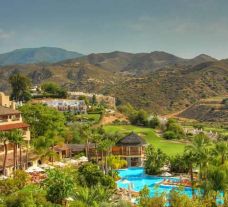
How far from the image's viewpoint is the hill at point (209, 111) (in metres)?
137

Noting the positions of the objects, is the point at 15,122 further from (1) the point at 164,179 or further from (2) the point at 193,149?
(2) the point at 193,149

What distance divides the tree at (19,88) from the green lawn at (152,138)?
77.0 feet

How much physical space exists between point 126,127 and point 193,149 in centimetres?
5526

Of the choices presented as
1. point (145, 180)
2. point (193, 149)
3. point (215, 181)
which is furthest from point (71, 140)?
point (215, 181)

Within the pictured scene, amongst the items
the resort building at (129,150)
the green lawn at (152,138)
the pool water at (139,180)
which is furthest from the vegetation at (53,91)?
the pool water at (139,180)

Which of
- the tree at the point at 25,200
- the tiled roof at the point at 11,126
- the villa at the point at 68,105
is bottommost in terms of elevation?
the tree at the point at 25,200

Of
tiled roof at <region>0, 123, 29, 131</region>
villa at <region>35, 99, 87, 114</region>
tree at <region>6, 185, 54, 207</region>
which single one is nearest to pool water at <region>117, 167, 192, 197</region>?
tiled roof at <region>0, 123, 29, 131</region>

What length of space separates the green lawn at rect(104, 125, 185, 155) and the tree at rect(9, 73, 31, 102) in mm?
23476

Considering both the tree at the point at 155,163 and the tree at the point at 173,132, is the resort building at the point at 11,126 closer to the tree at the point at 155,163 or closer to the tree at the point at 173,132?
the tree at the point at 155,163

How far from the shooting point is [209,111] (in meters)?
143

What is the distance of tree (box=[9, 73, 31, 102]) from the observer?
327 feet

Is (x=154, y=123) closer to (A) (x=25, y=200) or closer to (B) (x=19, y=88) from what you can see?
(B) (x=19, y=88)

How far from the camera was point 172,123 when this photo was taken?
92938 millimetres

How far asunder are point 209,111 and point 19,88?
68258 mm
